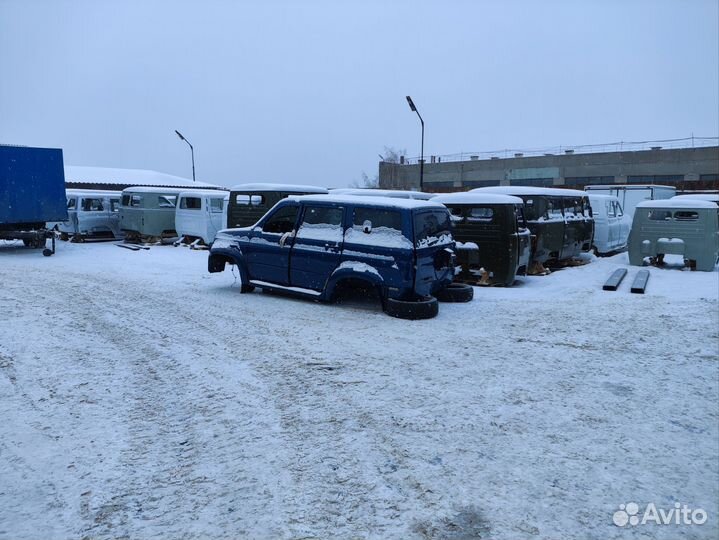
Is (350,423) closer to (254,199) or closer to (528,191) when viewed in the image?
(528,191)

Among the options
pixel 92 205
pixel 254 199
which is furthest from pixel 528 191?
pixel 92 205

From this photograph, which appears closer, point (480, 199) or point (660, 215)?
point (480, 199)

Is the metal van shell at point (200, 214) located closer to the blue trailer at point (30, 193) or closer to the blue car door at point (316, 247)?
the blue trailer at point (30, 193)

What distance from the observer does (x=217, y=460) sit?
361 cm

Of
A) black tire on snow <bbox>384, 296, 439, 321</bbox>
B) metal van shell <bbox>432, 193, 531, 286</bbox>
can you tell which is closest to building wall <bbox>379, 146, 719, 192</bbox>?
metal van shell <bbox>432, 193, 531, 286</bbox>

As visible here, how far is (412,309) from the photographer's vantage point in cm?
761

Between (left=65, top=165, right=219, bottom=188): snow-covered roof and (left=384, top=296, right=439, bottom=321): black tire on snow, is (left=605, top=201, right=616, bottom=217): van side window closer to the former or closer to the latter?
(left=384, top=296, right=439, bottom=321): black tire on snow

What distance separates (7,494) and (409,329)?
15.6ft

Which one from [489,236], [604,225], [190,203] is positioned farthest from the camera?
[190,203]

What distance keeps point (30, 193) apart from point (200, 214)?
15.5ft

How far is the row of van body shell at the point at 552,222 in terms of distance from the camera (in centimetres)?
1206

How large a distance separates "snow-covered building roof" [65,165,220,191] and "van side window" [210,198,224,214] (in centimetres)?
1857

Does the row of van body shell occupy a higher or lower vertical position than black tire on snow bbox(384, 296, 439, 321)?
higher

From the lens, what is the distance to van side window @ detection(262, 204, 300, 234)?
29.4ft
